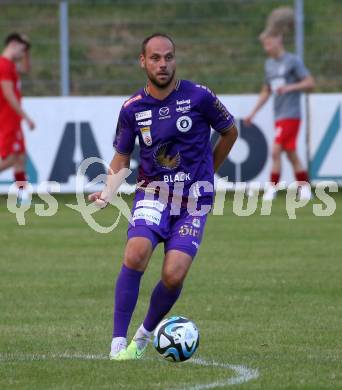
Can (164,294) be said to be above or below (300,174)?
above

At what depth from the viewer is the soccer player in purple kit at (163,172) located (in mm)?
7871

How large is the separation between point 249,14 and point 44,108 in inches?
173

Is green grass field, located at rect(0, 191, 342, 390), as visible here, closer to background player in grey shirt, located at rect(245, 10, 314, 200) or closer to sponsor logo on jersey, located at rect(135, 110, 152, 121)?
sponsor logo on jersey, located at rect(135, 110, 152, 121)

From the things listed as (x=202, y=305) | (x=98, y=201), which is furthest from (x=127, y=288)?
(x=202, y=305)

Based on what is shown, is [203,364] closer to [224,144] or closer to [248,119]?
[224,144]

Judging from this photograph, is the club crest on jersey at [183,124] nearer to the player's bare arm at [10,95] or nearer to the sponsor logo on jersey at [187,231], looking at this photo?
the sponsor logo on jersey at [187,231]

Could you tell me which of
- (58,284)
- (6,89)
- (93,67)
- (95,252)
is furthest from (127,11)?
(58,284)

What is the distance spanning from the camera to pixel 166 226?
7.99 meters

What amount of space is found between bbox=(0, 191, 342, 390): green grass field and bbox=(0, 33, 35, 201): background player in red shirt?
1.79m

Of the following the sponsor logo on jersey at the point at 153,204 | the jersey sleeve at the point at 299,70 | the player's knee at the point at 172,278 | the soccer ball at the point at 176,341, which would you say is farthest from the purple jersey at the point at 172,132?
the jersey sleeve at the point at 299,70

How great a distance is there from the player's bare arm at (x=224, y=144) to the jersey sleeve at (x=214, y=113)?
0.21ft

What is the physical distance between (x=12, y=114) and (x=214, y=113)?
1054 centimetres

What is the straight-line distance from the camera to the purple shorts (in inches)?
310

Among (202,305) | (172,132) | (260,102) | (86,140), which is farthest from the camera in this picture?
(86,140)
